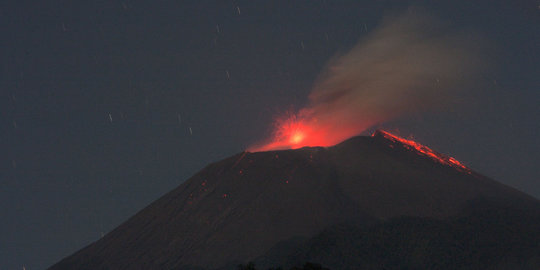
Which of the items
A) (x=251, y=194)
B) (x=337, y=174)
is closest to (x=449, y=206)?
(x=337, y=174)

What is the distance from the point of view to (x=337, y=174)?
99.5 meters

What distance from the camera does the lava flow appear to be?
11237cm

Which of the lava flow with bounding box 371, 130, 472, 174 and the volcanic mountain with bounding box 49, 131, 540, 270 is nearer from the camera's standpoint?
the volcanic mountain with bounding box 49, 131, 540, 270

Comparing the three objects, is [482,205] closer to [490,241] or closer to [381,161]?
[490,241]

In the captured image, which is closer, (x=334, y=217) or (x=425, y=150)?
(x=334, y=217)

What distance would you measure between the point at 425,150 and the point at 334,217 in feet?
157

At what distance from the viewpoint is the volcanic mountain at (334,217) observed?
7175cm

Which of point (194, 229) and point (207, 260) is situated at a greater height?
point (194, 229)

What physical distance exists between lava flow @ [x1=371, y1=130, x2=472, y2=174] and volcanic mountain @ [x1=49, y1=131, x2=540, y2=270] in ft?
1.93

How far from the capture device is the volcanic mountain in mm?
71750

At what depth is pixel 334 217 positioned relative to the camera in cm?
8200

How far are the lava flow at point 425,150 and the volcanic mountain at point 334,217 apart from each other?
590 mm

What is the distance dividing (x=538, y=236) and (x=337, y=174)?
36880mm

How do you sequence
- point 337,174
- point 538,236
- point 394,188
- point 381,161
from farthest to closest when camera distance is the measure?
point 381,161
point 337,174
point 394,188
point 538,236
